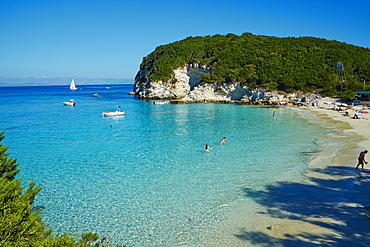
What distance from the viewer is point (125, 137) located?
2756 cm

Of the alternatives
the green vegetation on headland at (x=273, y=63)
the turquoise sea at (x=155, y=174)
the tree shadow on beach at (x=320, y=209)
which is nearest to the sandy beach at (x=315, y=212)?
the tree shadow on beach at (x=320, y=209)

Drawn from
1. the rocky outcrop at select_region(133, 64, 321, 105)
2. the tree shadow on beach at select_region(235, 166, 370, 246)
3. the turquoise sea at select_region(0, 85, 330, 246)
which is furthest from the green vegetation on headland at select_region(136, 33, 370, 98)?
the tree shadow on beach at select_region(235, 166, 370, 246)

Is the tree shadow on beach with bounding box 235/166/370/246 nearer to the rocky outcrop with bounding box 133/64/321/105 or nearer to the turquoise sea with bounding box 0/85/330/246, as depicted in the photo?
the turquoise sea with bounding box 0/85/330/246

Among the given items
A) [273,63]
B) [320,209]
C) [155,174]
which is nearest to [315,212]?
[320,209]

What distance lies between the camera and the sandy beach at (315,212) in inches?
345

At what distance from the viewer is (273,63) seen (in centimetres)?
7131

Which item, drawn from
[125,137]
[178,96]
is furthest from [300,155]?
[178,96]

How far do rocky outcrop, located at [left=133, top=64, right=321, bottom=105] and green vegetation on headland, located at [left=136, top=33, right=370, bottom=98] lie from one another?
137 cm

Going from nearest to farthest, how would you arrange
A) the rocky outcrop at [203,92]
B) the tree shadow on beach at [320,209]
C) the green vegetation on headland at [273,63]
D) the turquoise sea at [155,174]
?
the tree shadow on beach at [320,209]
the turquoise sea at [155,174]
the rocky outcrop at [203,92]
the green vegetation on headland at [273,63]

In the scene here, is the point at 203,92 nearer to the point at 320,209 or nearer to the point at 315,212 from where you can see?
the point at 320,209

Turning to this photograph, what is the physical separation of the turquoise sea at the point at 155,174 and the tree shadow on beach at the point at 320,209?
1072mm

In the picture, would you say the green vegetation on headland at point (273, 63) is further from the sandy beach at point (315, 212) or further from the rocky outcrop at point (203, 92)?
the sandy beach at point (315, 212)

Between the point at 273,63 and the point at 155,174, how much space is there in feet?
212

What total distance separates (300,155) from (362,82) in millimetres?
53974
